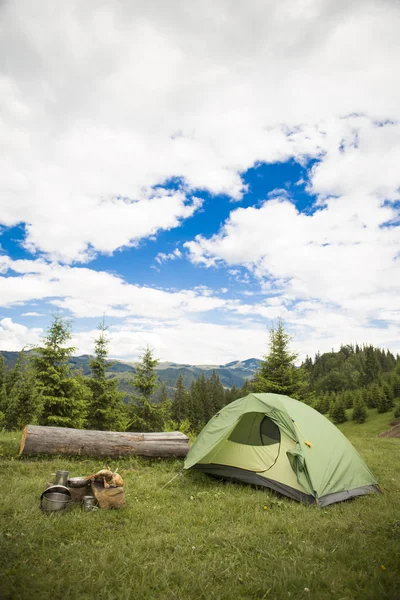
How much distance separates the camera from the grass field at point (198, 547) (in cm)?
397

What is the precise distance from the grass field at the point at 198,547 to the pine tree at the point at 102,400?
14.3m

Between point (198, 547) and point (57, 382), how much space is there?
48.5ft

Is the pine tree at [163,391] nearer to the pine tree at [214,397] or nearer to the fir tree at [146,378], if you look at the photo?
the fir tree at [146,378]

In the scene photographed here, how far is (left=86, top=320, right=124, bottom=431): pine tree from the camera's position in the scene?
70.7 feet

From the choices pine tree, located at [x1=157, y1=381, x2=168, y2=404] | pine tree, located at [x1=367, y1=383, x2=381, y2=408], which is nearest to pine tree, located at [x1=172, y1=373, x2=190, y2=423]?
pine tree, located at [x1=157, y1=381, x2=168, y2=404]

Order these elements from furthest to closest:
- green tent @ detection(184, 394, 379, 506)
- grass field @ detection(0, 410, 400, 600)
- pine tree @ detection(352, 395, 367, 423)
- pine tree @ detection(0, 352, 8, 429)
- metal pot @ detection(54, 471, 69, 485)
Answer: pine tree @ detection(352, 395, 367, 423), pine tree @ detection(0, 352, 8, 429), green tent @ detection(184, 394, 379, 506), metal pot @ detection(54, 471, 69, 485), grass field @ detection(0, 410, 400, 600)

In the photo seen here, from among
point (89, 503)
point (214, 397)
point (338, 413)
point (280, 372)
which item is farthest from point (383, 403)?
point (89, 503)

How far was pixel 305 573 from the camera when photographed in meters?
4.29

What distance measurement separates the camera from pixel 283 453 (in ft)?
26.5

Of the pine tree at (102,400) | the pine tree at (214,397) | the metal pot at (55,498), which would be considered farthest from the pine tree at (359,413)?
the metal pot at (55,498)

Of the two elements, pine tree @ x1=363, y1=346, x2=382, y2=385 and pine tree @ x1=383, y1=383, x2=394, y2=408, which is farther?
pine tree @ x1=363, y1=346, x2=382, y2=385

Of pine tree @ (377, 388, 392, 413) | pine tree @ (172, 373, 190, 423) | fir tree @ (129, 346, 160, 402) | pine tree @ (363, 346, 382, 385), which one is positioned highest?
pine tree @ (363, 346, 382, 385)

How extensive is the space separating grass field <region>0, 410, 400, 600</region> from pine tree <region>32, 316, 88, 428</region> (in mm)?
10103

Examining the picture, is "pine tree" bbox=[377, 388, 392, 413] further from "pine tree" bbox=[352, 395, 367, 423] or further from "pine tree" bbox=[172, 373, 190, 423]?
"pine tree" bbox=[172, 373, 190, 423]
